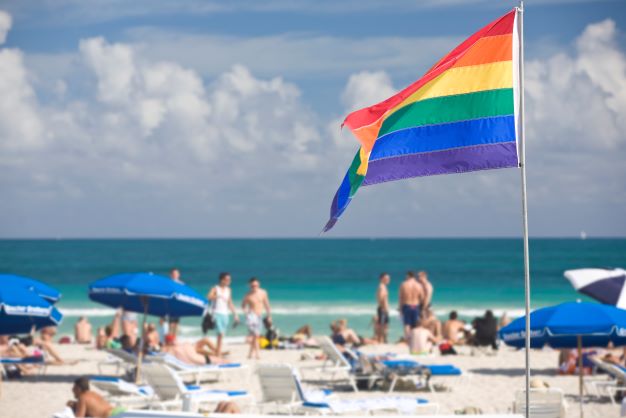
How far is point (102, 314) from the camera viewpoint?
3738 cm

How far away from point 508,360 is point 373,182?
11136 millimetres

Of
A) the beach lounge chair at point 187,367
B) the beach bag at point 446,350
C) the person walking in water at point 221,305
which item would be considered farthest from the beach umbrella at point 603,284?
the person walking in water at point 221,305

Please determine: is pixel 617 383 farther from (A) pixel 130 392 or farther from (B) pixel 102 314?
(B) pixel 102 314

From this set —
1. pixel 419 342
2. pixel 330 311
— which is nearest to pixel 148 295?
pixel 419 342

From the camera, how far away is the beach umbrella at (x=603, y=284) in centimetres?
1432

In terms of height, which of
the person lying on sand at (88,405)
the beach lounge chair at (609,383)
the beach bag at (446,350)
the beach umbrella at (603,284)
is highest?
the beach umbrella at (603,284)

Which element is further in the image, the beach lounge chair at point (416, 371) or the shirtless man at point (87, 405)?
the beach lounge chair at point (416, 371)

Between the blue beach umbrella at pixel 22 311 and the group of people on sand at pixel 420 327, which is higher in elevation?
the group of people on sand at pixel 420 327

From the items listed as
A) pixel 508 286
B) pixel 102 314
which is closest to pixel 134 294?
pixel 102 314

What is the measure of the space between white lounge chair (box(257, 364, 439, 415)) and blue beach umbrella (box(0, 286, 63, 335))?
7.88 feet

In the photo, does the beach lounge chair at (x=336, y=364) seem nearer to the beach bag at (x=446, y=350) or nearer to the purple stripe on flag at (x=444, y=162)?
the beach bag at (x=446, y=350)

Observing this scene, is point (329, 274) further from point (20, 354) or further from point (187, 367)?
point (187, 367)

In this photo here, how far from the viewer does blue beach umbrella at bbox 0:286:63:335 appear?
32.9ft

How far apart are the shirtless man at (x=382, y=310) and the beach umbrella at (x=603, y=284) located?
5543 mm
